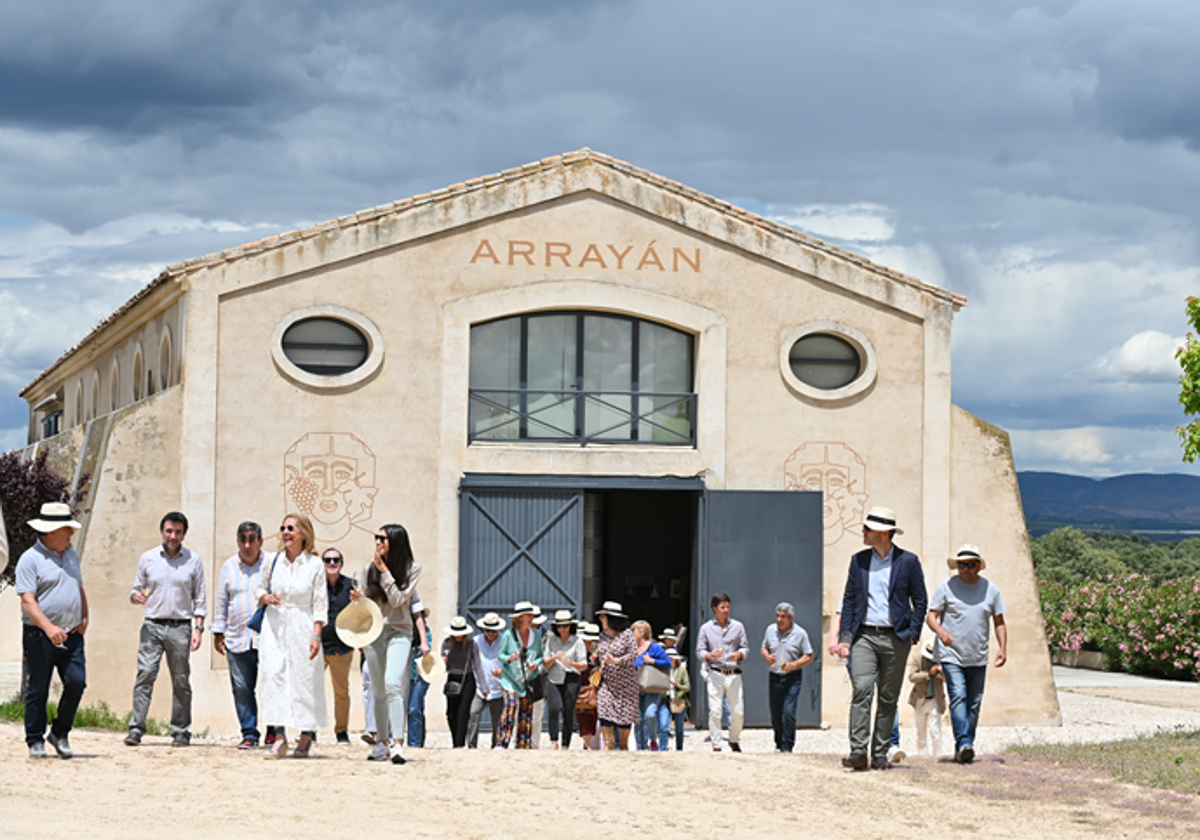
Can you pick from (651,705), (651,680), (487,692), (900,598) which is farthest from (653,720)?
(900,598)

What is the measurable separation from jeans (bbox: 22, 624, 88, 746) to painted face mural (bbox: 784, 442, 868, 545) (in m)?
9.37

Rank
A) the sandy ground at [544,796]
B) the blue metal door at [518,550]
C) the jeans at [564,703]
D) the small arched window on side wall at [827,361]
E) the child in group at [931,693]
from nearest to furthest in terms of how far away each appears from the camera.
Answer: the sandy ground at [544,796] → the child in group at [931,693] → the jeans at [564,703] → the blue metal door at [518,550] → the small arched window on side wall at [827,361]

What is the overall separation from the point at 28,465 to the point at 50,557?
844 cm

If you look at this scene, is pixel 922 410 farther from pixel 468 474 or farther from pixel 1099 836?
pixel 1099 836

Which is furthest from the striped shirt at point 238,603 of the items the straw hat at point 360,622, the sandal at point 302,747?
the sandal at point 302,747

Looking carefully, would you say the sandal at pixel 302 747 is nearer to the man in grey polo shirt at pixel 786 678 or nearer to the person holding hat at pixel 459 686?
the person holding hat at pixel 459 686

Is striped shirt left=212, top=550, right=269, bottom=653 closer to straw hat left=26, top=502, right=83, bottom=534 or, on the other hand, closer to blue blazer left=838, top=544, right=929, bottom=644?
straw hat left=26, top=502, right=83, bottom=534

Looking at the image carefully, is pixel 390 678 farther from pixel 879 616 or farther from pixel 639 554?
pixel 639 554

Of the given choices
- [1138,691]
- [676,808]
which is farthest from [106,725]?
[1138,691]

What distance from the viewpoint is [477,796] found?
920cm

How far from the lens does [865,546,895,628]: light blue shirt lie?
1020 cm

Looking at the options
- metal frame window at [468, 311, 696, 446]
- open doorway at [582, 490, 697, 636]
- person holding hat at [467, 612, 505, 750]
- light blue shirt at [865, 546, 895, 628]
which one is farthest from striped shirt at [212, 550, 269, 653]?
open doorway at [582, 490, 697, 636]

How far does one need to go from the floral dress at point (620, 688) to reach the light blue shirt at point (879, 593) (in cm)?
356

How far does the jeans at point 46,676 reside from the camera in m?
9.66
